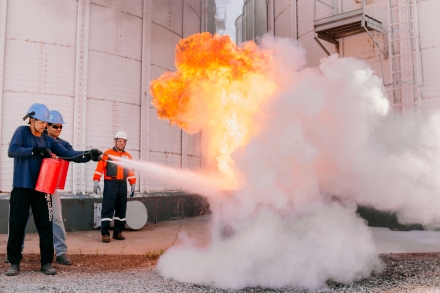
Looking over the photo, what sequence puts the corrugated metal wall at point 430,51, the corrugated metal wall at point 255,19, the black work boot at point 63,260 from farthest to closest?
the corrugated metal wall at point 255,19 < the corrugated metal wall at point 430,51 < the black work boot at point 63,260

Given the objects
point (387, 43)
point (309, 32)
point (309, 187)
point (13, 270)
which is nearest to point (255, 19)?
point (309, 32)

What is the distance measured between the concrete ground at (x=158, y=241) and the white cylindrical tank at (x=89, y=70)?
1627 mm

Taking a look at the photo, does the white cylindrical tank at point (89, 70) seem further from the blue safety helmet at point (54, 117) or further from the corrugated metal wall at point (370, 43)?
the corrugated metal wall at point (370, 43)

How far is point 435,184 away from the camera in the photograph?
560cm

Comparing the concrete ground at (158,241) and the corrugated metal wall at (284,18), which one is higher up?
the corrugated metal wall at (284,18)

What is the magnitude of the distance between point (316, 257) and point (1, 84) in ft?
26.2

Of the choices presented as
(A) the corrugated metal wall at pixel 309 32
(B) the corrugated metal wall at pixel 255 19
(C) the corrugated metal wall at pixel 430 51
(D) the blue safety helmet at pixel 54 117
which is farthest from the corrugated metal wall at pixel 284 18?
(D) the blue safety helmet at pixel 54 117

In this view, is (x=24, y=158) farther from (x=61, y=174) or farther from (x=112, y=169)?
(x=112, y=169)

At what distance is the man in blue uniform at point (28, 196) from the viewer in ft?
16.1

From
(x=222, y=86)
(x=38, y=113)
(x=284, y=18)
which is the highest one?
(x=284, y=18)

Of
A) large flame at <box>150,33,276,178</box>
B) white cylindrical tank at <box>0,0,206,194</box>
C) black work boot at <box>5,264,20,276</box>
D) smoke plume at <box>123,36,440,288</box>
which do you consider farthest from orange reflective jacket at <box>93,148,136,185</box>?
black work boot at <box>5,264,20,276</box>

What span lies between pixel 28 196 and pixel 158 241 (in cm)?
314

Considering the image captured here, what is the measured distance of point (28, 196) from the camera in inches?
198

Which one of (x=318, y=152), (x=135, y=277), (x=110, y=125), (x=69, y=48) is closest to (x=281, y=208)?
(x=318, y=152)
